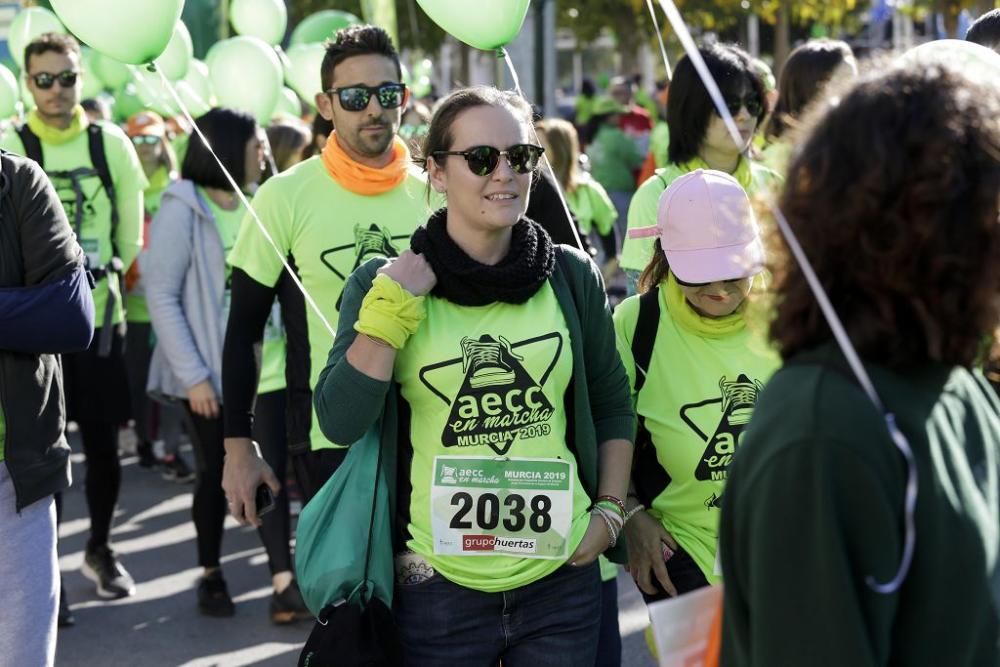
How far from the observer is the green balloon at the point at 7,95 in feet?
26.4

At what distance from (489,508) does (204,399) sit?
114 inches

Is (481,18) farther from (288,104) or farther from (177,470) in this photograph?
(288,104)

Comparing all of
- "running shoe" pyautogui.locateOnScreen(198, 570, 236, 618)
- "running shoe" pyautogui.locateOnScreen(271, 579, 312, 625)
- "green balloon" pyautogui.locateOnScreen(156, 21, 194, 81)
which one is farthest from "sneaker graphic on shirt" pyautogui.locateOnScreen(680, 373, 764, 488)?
"green balloon" pyautogui.locateOnScreen(156, 21, 194, 81)

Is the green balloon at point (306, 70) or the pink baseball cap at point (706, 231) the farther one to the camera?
the green balloon at point (306, 70)

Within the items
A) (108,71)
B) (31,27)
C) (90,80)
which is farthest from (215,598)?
(108,71)

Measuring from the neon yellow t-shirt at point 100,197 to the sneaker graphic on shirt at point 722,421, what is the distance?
3849mm

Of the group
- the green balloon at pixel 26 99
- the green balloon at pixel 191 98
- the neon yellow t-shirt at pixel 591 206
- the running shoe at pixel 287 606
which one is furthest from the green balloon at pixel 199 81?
the running shoe at pixel 287 606

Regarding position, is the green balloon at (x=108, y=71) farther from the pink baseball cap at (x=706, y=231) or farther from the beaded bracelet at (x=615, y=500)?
the beaded bracelet at (x=615, y=500)

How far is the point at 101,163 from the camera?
6.73m

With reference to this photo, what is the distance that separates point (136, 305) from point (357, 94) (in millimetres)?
4740

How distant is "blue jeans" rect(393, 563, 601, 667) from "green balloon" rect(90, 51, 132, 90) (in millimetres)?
10334

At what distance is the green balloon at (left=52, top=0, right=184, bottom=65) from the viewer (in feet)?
13.7

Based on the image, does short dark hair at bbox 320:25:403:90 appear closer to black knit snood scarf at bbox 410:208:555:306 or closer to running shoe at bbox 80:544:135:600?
black knit snood scarf at bbox 410:208:555:306

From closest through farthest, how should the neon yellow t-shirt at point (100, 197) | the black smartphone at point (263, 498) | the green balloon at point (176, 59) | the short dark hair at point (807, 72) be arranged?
1. the black smartphone at point (263, 498)
2. the short dark hair at point (807, 72)
3. the neon yellow t-shirt at point (100, 197)
4. the green balloon at point (176, 59)
